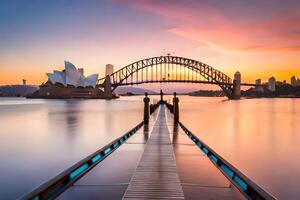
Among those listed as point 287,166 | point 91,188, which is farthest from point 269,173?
point 91,188

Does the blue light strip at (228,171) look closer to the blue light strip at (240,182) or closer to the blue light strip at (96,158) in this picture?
the blue light strip at (240,182)

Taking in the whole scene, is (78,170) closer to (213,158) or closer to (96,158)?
(96,158)

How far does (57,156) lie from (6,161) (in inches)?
117

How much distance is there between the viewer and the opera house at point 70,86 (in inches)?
6275

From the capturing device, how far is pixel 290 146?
22375 mm

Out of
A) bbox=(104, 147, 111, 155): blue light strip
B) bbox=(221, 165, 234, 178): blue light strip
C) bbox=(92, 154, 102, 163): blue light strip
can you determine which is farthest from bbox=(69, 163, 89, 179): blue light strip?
bbox=(221, 165, 234, 178): blue light strip

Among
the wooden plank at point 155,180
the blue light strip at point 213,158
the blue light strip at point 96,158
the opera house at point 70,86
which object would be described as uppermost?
the opera house at point 70,86

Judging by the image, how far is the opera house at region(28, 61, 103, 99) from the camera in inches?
6275

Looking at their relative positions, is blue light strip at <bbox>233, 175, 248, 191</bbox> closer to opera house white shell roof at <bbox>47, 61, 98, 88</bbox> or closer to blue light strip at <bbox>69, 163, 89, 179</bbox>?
blue light strip at <bbox>69, 163, 89, 179</bbox>

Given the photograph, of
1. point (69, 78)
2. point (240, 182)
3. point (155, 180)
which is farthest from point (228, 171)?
point (69, 78)

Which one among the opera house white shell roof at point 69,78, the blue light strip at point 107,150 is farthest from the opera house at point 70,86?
the blue light strip at point 107,150

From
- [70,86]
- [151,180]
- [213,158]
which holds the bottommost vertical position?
[213,158]

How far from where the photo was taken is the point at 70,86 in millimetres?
168250

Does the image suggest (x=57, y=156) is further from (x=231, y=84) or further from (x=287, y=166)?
(x=231, y=84)
